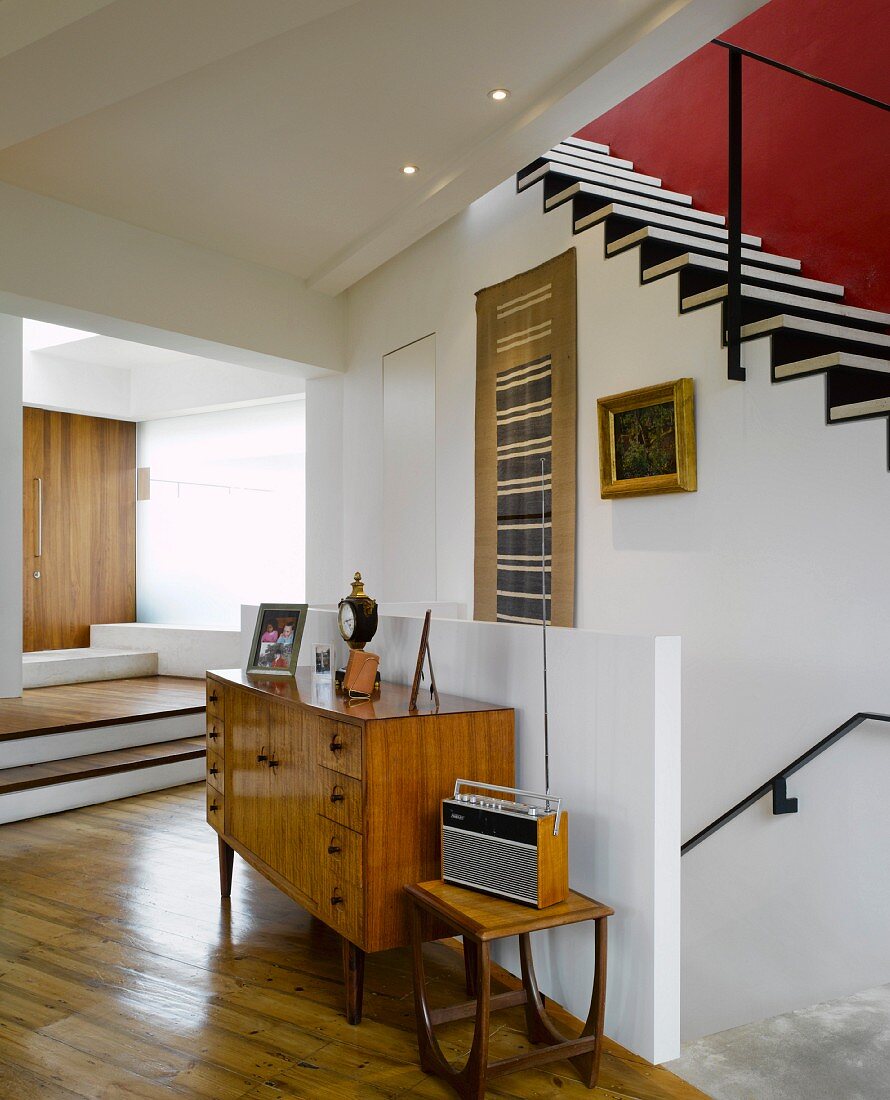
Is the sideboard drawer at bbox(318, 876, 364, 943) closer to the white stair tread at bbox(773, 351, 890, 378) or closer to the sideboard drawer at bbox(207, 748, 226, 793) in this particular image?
the sideboard drawer at bbox(207, 748, 226, 793)

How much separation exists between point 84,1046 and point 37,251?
385cm

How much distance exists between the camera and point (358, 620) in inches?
125

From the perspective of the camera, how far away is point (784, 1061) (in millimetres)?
2506

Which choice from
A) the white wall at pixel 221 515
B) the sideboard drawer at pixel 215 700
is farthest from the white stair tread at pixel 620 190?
the white wall at pixel 221 515

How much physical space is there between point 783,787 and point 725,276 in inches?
76.3

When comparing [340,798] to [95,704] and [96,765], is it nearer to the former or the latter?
[96,765]

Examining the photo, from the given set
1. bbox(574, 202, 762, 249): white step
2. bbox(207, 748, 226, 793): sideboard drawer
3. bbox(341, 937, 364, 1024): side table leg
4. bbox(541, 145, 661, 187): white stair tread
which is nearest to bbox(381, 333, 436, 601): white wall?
bbox(541, 145, 661, 187): white stair tread

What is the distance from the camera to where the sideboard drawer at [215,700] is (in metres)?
3.54

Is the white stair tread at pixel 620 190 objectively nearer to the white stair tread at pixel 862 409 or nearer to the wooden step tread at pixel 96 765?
the white stair tread at pixel 862 409

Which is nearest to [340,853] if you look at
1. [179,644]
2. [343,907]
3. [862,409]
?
[343,907]

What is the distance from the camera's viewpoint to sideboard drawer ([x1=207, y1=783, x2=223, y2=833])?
11.7ft

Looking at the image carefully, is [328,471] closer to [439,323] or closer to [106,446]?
[439,323]

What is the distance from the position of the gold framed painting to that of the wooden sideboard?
1314 mm

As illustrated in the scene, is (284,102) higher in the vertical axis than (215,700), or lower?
higher
